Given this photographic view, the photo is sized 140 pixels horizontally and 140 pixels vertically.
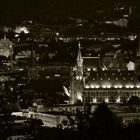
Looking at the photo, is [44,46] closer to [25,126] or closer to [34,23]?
[34,23]

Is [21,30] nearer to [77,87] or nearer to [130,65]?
[130,65]

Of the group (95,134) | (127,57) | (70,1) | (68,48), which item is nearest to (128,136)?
(95,134)

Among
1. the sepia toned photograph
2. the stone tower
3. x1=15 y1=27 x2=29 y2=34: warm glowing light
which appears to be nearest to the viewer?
the sepia toned photograph

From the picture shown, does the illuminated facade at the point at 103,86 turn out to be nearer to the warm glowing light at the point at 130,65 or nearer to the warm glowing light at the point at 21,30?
the warm glowing light at the point at 130,65

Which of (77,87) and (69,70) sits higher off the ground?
(69,70)

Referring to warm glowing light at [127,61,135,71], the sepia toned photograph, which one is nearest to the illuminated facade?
the sepia toned photograph

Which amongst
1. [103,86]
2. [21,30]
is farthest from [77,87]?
[21,30]

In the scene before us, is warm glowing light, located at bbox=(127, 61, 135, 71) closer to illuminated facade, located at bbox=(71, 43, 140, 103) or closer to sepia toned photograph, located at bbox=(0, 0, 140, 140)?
sepia toned photograph, located at bbox=(0, 0, 140, 140)

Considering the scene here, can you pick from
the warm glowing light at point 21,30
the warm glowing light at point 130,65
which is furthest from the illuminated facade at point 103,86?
the warm glowing light at point 21,30
